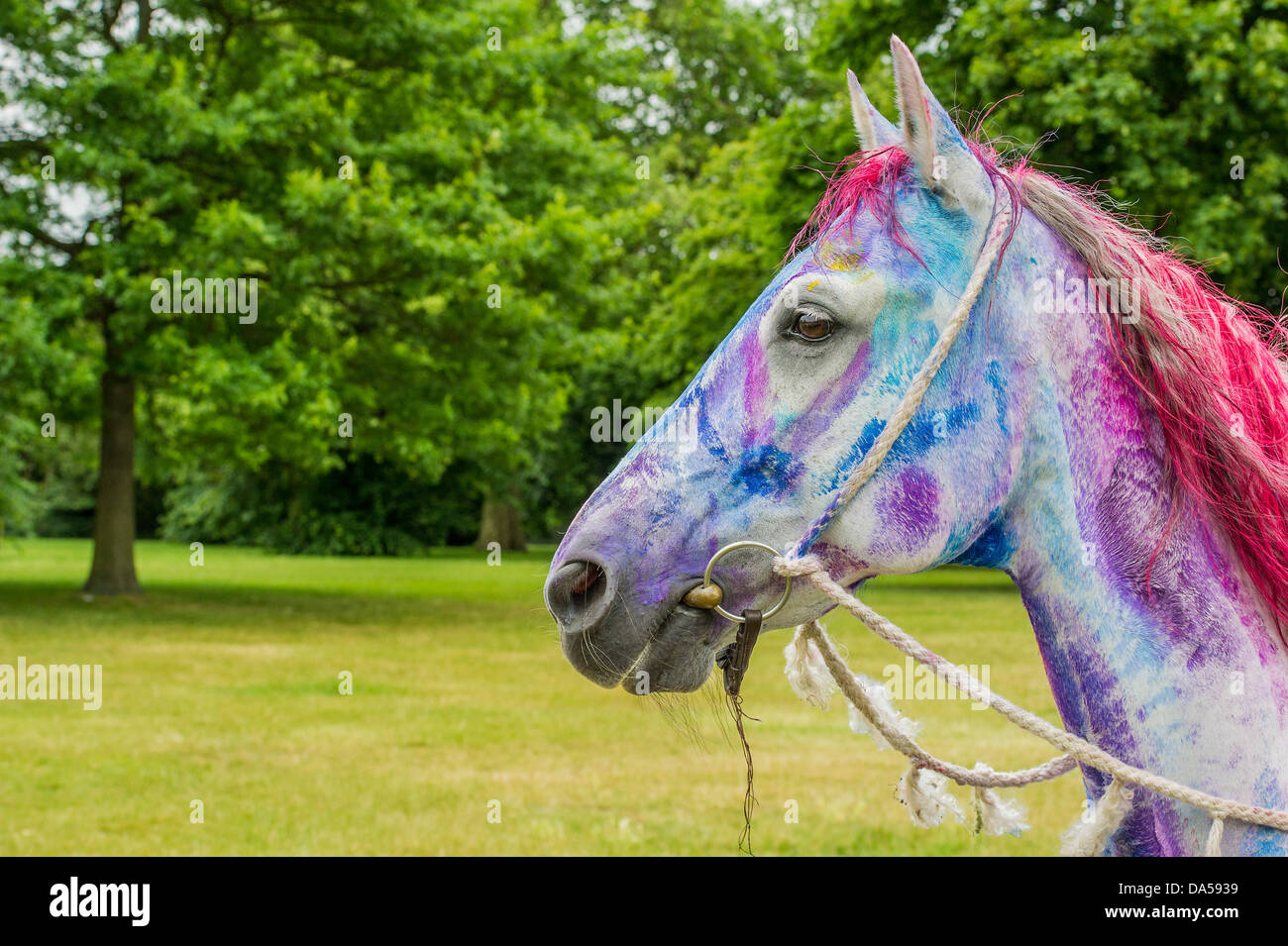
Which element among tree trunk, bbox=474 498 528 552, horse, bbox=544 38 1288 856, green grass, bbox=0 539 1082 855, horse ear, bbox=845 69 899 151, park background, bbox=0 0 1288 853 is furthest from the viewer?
tree trunk, bbox=474 498 528 552

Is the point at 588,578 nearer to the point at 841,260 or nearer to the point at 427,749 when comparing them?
the point at 841,260

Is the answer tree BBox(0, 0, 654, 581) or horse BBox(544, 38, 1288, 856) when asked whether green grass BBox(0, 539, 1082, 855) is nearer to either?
horse BBox(544, 38, 1288, 856)

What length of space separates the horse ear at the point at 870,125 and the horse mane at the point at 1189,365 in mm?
41

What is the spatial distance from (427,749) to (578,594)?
744 cm

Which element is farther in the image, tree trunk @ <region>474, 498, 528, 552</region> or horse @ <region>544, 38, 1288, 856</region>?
tree trunk @ <region>474, 498, 528, 552</region>

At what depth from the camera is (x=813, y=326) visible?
5.77ft

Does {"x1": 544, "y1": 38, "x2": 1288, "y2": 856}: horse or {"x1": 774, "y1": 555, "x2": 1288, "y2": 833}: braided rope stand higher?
{"x1": 544, "y1": 38, "x2": 1288, "y2": 856}: horse

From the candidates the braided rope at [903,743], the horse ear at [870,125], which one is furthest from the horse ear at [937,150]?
the braided rope at [903,743]

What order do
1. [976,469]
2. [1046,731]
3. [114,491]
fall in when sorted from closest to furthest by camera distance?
[1046,731]
[976,469]
[114,491]

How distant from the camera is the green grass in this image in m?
6.31

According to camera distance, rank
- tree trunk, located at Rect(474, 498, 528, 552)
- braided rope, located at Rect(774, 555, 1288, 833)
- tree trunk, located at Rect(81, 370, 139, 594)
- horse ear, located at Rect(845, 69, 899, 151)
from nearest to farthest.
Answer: braided rope, located at Rect(774, 555, 1288, 833)
horse ear, located at Rect(845, 69, 899, 151)
tree trunk, located at Rect(81, 370, 139, 594)
tree trunk, located at Rect(474, 498, 528, 552)

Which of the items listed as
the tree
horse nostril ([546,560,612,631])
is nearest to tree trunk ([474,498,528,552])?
the tree

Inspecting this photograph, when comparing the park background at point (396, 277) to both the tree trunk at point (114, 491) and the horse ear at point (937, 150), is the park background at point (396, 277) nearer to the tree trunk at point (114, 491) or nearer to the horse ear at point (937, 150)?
the tree trunk at point (114, 491)

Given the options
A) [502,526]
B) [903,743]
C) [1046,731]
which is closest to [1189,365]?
[1046,731]
